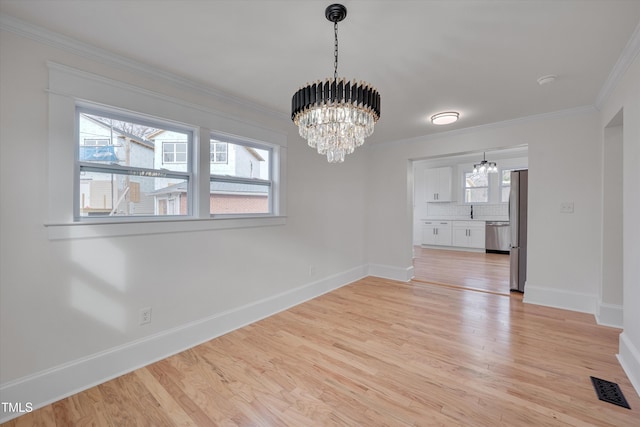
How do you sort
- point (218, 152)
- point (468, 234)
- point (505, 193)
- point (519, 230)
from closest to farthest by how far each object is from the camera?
point (218, 152) < point (519, 230) < point (505, 193) < point (468, 234)

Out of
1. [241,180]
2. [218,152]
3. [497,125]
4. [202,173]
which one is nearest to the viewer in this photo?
[202,173]

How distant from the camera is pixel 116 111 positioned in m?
2.12

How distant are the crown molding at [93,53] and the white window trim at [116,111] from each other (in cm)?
14

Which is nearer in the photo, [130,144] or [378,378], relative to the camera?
[378,378]

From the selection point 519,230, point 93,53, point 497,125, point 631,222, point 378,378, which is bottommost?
point 378,378

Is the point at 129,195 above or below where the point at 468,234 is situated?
above

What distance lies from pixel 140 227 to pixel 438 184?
7.76 metres

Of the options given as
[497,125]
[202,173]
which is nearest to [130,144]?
[202,173]

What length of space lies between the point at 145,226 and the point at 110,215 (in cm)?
25

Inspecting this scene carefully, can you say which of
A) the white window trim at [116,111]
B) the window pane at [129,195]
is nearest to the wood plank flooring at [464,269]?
the white window trim at [116,111]

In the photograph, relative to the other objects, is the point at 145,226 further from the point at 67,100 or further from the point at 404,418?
the point at 404,418

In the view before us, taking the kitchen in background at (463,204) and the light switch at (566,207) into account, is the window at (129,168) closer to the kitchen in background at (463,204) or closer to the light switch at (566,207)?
the light switch at (566,207)

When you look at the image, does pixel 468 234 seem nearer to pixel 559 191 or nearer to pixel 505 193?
pixel 505 193

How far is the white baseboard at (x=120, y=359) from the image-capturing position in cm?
171
